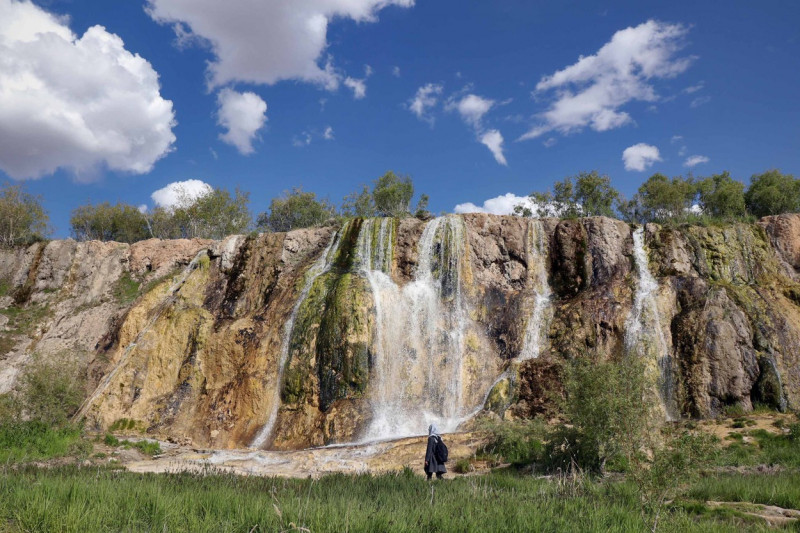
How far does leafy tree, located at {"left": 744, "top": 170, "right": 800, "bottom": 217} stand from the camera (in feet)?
172

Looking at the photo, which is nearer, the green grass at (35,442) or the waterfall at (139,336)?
the green grass at (35,442)

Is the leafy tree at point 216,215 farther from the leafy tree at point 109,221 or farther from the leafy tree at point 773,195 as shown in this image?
the leafy tree at point 773,195

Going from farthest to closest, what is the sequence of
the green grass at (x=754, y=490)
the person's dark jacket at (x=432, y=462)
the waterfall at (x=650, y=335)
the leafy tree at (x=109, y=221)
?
the leafy tree at (x=109, y=221), the waterfall at (x=650, y=335), the person's dark jacket at (x=432, y=462), the green grass at (x=754, y=490)

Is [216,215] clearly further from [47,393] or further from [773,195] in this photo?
[773,195]

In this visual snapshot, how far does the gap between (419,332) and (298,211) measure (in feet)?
159

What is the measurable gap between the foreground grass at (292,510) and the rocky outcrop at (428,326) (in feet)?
52.3

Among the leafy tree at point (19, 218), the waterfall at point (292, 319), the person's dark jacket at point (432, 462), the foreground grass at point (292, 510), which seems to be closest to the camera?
the foreground grass at point (292, 510)

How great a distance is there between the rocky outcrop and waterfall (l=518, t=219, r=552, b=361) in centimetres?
11

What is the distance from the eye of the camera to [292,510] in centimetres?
709

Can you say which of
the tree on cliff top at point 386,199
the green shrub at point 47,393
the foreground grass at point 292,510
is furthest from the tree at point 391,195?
the foreground grass at point 292,510

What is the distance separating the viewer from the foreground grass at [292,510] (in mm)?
6559

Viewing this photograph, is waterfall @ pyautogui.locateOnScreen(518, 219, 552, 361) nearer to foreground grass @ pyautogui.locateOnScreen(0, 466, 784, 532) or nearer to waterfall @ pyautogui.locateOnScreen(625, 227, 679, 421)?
waterfall @ pyautogui.locateOnScreen(625, 227, 679, 421)

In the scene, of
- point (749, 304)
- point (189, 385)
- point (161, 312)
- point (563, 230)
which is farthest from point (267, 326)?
point (749, 304)

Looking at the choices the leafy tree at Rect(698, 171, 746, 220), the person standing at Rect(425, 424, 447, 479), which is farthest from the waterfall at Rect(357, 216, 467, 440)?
the leafy tree at Rect(698, 171, 746, 220)
